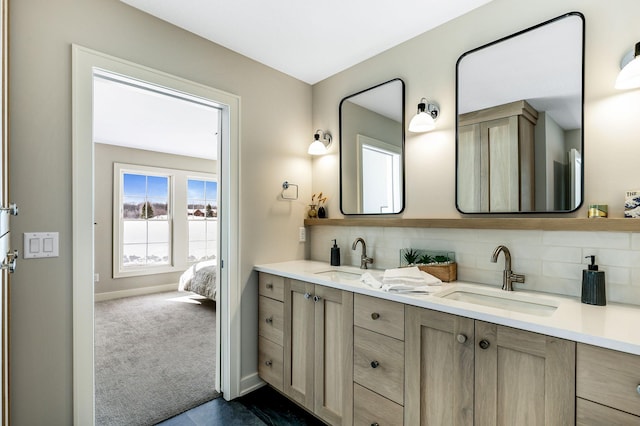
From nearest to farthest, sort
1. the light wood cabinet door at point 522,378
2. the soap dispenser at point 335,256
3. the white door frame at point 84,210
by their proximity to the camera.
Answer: the light wood cabinet door at point 522,378, the white door frame at point 84,210, the soap dispenser at point 335,256

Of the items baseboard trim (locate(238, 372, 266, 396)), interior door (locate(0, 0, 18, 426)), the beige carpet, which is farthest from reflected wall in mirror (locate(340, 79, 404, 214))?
interior door (locate(0, 0, 18, 426))

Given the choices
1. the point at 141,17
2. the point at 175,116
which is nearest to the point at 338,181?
the point at 141,17

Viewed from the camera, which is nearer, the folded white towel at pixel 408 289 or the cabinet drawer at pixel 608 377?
the cabinet drawer at pixel 608 377

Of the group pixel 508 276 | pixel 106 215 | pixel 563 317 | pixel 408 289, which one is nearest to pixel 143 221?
pixel 106 215

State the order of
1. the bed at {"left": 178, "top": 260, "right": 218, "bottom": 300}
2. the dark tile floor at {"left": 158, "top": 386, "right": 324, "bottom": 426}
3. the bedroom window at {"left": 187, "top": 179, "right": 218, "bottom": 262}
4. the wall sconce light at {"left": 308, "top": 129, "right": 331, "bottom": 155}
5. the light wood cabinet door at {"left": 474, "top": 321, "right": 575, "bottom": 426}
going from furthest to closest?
the bedroom window at {"left": 187, "top": 179, "right": 218, "bottom": 262}
the bed at {"left": 178, "top": 260, "right": 218, "bottom": 300}
the wall sconce light at {"left": 308, "top": 129, "right": 331, "bottom": 155}
the dark tile floor at {"left": 158, "top": 386, "right": 324, "bottom": 426}
the light wood cabinet door at {"left": 474, "top": 321, "right": 575, "bottom": 426}

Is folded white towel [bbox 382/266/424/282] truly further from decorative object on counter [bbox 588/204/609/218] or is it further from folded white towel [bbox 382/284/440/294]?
decorative object on counter [bbox 588/204/609/218]

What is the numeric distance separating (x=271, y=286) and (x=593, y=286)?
1.80m

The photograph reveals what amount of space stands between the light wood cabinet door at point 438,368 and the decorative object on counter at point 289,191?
1.46m

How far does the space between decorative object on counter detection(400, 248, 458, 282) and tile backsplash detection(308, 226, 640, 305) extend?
0.04 metres

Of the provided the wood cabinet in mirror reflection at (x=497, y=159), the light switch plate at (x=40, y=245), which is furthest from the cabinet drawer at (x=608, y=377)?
the light switch plate at (x=40, y=245)

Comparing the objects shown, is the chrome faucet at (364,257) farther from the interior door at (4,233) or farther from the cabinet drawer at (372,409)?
the interior door at (4,233)

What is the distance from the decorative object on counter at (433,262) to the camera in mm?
1904

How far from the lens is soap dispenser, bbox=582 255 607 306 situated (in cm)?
139

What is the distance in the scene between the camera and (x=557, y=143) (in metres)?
1.60
